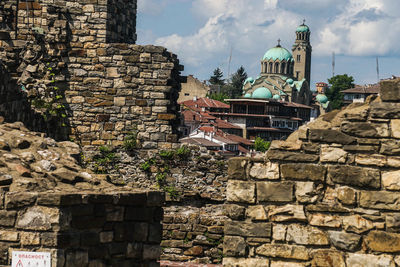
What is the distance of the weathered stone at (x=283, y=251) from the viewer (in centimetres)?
777

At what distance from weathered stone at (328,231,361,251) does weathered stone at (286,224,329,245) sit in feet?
0.23

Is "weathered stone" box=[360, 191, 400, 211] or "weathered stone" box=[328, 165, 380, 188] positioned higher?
"weathered stone" box=[328, 165, 380, 188]

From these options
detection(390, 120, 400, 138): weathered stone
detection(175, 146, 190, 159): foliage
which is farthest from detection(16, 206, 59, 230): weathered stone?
detection(175, 146, 190, 159): foliage

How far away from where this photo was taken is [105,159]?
1425cm

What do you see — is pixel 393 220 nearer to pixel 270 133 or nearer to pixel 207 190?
pixel 207 190

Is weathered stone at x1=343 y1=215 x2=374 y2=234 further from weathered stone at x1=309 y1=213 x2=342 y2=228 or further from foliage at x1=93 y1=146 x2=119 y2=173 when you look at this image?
foliage at x1=93 y1=146 x2=119 y2=173

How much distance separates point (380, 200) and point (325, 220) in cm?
56

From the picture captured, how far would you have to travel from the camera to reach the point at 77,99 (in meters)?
14.4

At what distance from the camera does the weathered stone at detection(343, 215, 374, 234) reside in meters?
7.63

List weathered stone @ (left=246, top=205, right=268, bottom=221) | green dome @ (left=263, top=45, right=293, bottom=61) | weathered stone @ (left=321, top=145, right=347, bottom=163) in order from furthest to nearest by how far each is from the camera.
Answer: green dome @ (left=263, top=45, right=293, bottom=61) → weathered stone @ (left=246, top=205, right=268, bottom=221) → weathered stone @ (left=321, top=145, right=347, bottom=163)

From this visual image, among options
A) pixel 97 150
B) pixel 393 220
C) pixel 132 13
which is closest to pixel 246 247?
pixel 393 220

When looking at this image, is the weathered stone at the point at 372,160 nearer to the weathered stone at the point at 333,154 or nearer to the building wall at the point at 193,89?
the weathered stone at the point at 333,154

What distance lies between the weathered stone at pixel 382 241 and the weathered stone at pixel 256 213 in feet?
3.33

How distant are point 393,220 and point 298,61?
194 metres
